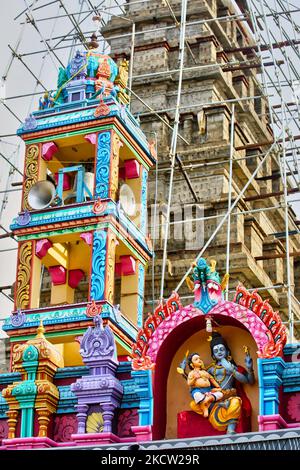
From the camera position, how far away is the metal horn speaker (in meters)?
27.3

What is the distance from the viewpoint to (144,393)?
69.0 feet

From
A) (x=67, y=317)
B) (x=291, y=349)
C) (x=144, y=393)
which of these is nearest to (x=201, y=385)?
(x=144, y=393)

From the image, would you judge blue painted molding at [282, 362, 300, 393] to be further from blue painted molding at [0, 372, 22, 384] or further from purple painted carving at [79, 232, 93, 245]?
purple painted carving at [79, 232, 93, 245]

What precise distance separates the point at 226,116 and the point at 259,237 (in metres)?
3.55

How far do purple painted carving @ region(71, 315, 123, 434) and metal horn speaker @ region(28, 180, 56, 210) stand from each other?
606cm

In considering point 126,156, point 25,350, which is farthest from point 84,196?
point 25,350

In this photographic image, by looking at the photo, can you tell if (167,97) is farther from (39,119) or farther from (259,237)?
(39,119)

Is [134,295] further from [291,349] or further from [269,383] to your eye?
[269,383]

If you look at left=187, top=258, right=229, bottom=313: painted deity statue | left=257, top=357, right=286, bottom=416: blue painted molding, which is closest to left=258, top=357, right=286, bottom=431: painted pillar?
left=257, top=357, right=286, bottom=416: blue painted molding

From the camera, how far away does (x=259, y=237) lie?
34531mm

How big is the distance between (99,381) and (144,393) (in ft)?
2.50

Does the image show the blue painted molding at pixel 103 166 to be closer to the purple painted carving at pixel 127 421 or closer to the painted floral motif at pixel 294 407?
the purple painted carving at pixel 127 421

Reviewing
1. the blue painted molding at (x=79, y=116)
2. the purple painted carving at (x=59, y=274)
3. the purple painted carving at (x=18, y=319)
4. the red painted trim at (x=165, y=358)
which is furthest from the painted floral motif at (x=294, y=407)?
the blue painted molding at (x=79, y=116)

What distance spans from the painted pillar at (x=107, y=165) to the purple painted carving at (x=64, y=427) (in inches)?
240
